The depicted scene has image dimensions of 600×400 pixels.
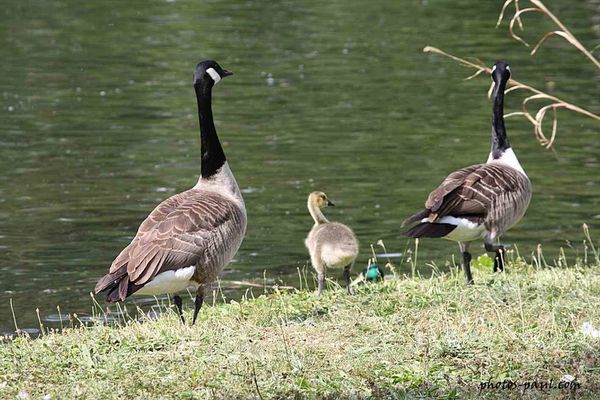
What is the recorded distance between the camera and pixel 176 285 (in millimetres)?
9008

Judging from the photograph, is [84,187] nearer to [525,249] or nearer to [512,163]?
[525,249]

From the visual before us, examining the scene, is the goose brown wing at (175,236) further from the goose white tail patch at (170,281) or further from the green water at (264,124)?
the green water at (264,124)

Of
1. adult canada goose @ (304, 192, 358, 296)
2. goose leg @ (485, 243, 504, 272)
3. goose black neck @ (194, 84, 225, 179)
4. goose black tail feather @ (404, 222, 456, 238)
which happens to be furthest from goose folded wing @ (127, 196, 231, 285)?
goose leg @ (485, 243, 504, 272)

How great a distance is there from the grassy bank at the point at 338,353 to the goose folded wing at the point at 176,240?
1.51ft

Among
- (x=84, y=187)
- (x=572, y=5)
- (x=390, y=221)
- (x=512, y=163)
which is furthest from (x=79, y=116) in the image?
(x=572, y=5)

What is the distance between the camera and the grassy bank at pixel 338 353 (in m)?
6.86

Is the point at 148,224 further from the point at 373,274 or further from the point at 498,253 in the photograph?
the point at 498,253

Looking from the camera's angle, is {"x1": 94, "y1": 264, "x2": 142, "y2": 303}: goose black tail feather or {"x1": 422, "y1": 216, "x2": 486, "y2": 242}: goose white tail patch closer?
{"x1": 94, "y1": 264, "x2": 142, "y2": 303}: goose black tail feather

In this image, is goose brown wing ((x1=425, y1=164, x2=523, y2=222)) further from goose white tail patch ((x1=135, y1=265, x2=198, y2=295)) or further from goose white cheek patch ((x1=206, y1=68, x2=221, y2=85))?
goose white tail patch ((x1=135, y1=265, x2=198, y2=295))

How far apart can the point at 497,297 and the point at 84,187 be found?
10.8 meters

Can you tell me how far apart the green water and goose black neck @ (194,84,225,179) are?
10.3 ft

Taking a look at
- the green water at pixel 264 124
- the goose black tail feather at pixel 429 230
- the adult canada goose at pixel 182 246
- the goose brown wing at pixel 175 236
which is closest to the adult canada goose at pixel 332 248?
the goose black tail feather at pixel 429 230

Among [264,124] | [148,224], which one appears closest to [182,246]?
[148,224]

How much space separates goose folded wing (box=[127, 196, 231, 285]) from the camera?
8.67 m
